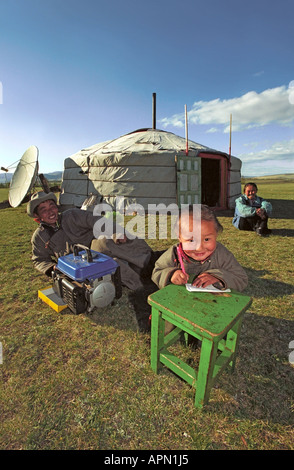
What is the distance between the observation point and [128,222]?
7910 mm

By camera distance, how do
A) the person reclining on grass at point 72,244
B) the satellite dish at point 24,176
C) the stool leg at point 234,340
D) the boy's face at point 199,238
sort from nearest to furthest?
1. the boy's face at point 199,238
2. the stool leg at point 234,340
3. the person reclining on grass at point 72,244
4. the satellite dish at point 24,176

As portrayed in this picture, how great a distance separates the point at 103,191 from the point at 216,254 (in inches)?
339

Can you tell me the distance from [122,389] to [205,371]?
756mm

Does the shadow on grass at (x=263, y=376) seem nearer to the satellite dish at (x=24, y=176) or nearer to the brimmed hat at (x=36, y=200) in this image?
the brimmed hat at (x=36, y=200)

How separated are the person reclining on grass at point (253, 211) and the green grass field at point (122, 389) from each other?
3596 millimetres

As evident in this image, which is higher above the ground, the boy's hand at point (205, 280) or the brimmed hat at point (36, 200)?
the brimmed hat at point (36, 200)

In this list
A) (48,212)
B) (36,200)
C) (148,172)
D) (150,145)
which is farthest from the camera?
(150,145)

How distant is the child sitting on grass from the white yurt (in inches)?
297

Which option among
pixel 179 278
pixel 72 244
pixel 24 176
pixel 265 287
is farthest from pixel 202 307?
pixel 24 176

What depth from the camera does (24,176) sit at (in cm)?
1040

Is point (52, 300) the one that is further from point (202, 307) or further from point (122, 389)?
point (202, 307)

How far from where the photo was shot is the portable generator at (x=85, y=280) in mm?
2270

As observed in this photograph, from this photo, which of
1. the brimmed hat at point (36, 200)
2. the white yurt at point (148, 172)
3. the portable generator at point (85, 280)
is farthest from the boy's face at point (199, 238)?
the white yurt at point (148, 172)
